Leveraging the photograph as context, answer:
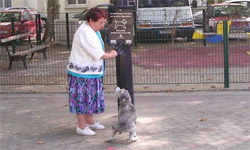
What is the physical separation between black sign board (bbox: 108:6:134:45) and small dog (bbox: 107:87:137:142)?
793 millimetres

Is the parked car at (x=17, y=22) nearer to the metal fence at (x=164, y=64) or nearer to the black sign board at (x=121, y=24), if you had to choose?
the metal fence at (x=164, y=64)

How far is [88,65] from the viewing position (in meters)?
5.81

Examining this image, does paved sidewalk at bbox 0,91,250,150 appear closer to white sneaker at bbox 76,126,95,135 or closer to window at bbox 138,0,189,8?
white sneaker at bbox 76,126,95,135

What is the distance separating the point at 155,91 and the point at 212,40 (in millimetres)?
1734

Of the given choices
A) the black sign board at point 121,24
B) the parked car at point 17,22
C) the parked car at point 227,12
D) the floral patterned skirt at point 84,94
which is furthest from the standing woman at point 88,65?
the parked car at point 17,22

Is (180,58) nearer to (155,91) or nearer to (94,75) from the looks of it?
(155,91)

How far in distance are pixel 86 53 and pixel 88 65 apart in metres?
0.16

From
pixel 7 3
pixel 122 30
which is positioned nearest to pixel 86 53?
pixel 122 30

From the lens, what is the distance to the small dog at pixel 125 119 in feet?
18.5

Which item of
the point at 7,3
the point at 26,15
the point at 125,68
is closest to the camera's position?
the point at 125,68

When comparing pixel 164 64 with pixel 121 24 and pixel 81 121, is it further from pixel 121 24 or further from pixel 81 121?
pixel 81 121

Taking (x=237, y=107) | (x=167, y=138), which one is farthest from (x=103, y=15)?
(x=237, y=107)

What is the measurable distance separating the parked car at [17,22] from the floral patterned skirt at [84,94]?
9854mm

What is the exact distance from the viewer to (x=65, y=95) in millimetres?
8844
